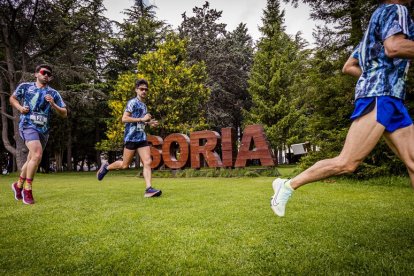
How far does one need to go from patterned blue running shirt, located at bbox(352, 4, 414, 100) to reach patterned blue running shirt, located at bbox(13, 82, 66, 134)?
5516mm

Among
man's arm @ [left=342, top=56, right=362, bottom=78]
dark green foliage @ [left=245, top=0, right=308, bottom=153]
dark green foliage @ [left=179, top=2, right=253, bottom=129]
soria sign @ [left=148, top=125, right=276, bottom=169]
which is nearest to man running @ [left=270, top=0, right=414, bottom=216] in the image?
man's arm @ [left=342, top=56, right=362, bottom=78]

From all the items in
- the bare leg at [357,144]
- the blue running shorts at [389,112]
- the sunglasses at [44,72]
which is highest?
the sunglasses at [44,72]

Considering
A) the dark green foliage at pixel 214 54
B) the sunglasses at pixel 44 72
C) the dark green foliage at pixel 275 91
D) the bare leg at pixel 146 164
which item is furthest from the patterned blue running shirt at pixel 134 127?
the dark green foliage at pixel 275 91

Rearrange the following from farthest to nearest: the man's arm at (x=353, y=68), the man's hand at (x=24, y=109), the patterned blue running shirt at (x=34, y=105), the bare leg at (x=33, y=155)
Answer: the patterned blue running shirt at (x=34, y=105)
the bare leg at (x=33, y=155)
the man's hand at (x=24, y=109)
the man's arm at (x=353, y=68)

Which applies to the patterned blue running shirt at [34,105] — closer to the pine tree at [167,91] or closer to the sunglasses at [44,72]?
the sunglasses at [44,72]

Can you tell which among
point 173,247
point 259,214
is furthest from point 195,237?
point 259,214

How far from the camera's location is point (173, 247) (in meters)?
2.81

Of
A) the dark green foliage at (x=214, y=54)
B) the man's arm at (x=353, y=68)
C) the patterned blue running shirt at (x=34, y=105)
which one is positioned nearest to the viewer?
the man's arm at (x=353, y=68)

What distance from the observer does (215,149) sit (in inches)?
588

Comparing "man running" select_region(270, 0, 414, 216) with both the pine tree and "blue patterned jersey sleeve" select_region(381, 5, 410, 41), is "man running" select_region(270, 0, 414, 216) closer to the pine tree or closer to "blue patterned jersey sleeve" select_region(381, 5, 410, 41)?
"blue patterned jersey sleeve" select_region(381, 5, 410, 41)

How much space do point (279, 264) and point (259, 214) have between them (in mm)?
1893

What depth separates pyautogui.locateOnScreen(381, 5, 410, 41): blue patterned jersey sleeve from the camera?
2.35m

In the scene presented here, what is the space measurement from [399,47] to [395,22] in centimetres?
23

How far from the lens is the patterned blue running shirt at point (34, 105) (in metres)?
5.67
